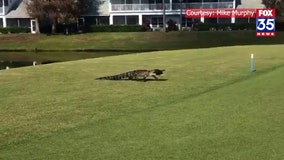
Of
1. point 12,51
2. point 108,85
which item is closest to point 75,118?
point 108,85

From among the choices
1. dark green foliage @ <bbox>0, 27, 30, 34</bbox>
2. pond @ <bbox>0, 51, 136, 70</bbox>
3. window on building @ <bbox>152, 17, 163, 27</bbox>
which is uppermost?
window on building @ <bbox>152, 17, 163, 27</bbox>

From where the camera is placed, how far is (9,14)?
273 feet

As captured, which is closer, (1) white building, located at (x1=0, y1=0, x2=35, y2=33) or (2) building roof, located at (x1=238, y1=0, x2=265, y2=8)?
(2) building roof, located at (x1=238, y1=0, x2=265, y2=8)

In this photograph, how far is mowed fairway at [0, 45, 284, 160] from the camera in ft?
30.3

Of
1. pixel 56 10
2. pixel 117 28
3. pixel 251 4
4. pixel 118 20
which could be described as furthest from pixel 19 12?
pixel 251 4

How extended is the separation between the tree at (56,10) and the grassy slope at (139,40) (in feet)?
11.5

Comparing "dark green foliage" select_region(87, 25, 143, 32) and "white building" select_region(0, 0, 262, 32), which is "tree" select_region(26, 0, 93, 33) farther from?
"white building" select_region(0, 0, 262, 32)

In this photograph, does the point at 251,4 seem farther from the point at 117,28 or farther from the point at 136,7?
the point at 117,28

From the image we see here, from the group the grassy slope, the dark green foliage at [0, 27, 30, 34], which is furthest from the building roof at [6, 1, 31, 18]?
the grassy slope

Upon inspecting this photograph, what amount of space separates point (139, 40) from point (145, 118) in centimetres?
5180

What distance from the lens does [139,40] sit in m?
63.6

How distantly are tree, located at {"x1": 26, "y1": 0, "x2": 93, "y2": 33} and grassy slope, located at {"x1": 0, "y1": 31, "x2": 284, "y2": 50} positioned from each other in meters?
3.51

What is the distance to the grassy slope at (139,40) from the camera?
196ft

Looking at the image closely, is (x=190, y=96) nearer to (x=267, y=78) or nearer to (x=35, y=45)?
(x=267, y=78)
